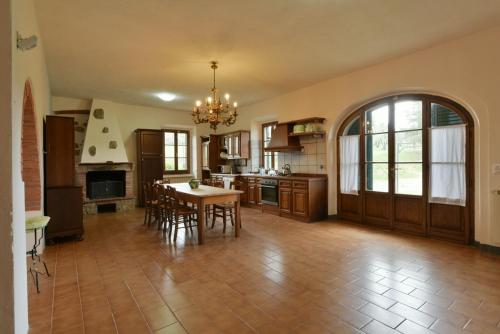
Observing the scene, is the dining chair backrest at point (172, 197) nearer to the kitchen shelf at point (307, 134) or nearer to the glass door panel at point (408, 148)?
the kitchen shelf at point (307, 134)

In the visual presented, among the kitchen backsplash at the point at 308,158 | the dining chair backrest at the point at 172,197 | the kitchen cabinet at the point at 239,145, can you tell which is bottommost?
the dining chair backrest at the point at 172,197

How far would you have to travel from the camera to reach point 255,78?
521cm

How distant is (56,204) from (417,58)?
575 centimetres

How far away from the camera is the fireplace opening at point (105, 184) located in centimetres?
659

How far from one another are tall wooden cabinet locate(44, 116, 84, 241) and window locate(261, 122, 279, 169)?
4306mm

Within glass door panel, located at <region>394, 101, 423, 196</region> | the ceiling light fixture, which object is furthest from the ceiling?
the ceiling light fixture

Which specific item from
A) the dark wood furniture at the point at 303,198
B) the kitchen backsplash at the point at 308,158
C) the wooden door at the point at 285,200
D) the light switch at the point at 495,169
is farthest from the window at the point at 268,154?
the light switch at the point at 495,169

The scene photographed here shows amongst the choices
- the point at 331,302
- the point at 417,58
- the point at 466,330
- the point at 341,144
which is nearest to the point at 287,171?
the point at 341,144

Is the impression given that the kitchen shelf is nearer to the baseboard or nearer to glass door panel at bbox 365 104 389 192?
glass door panel at bbox 365 104 389 192

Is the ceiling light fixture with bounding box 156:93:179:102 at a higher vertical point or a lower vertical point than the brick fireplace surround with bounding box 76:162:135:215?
higher

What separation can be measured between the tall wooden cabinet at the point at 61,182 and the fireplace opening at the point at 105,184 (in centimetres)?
253

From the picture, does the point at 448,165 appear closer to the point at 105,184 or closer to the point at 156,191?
the point at 156,191

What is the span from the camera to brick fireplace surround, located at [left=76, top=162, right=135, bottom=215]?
6.41 meters

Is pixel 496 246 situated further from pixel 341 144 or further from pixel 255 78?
pixel 255 78
